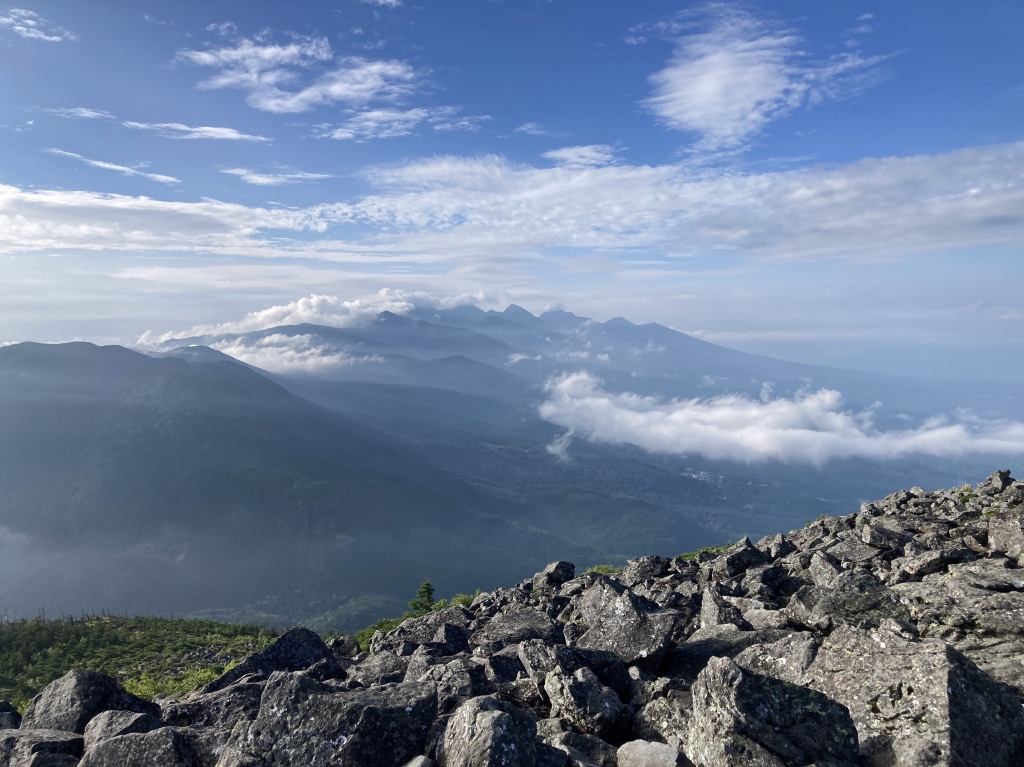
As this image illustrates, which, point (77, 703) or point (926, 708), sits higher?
point (926, 708)

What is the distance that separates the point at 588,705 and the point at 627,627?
4.99 metres

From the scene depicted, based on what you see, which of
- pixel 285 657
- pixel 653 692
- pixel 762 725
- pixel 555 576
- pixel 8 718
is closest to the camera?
pixel 762 725

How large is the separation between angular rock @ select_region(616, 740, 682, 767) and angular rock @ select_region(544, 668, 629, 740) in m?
1.16

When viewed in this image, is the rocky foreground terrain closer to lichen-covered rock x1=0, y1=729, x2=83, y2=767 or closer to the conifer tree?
lichen-covered rock x1=0, y1=729, x2=83, y2=767

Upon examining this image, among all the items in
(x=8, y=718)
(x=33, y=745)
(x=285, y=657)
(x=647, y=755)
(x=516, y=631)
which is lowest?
(x=516, y=631)

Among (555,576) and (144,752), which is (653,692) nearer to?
(144,752)

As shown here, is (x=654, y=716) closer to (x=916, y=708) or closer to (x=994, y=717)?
(x=916, y=708)

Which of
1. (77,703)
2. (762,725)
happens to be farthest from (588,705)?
(77,703)

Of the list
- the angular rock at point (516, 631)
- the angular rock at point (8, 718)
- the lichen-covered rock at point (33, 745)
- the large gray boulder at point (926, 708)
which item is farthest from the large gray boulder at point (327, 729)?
the angular rock at point (8, 718)

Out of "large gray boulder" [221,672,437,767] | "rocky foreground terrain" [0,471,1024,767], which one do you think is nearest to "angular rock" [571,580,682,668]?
"rocky foreground terrain" [0,471,1024,767]

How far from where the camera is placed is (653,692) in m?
13.9

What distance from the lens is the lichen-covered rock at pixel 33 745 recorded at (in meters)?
12.2

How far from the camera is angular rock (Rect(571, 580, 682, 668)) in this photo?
1634 cm

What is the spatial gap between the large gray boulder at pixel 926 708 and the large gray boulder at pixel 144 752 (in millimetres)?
12975
